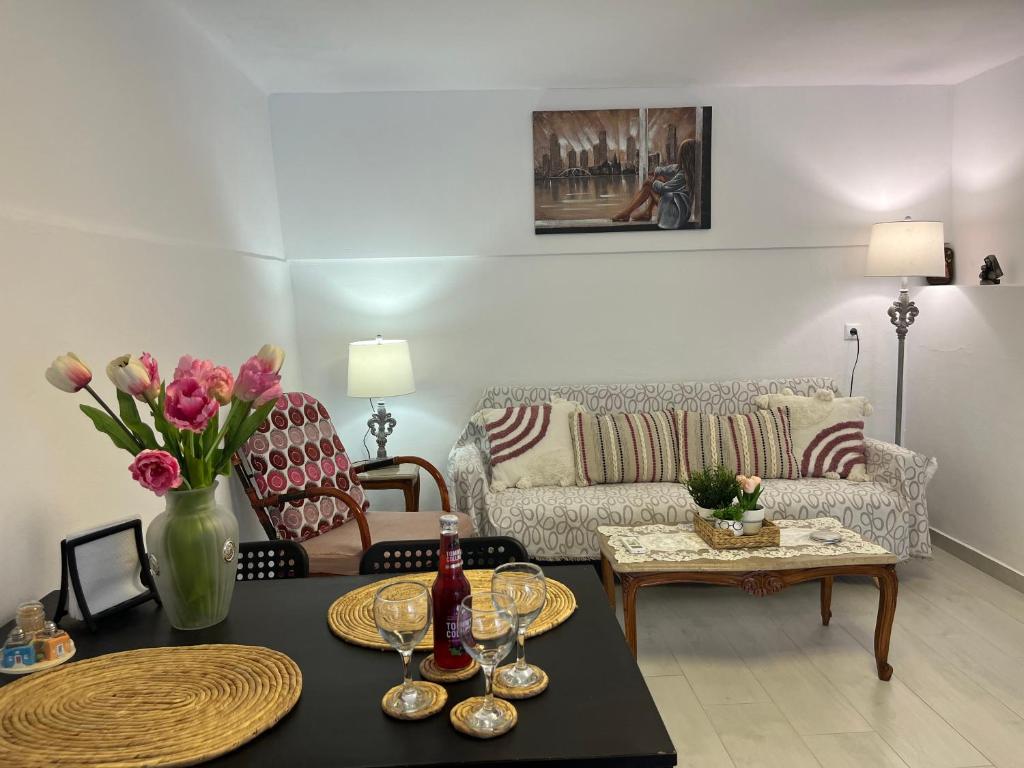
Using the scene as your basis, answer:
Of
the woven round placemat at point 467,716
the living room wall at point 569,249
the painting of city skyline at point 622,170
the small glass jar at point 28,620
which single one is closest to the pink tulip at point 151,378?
the small glass jar at point 28,620

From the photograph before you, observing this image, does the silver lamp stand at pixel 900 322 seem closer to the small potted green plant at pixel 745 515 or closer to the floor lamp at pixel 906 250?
the floor lamp at pixel 906 250

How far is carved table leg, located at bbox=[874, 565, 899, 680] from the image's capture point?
2.68 metres

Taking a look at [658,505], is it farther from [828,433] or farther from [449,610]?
[449,610]

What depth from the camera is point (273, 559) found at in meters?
2.08

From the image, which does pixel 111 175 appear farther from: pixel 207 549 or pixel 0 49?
pixel 207 549

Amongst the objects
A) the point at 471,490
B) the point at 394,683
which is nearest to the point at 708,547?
the point at 471,490

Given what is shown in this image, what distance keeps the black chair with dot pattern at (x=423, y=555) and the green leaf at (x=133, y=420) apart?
634 millimetres

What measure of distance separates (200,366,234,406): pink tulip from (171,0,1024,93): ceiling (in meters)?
1.87

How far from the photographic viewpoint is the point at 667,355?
4.27 m

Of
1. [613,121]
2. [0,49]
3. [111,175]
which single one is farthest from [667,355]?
[0,49]

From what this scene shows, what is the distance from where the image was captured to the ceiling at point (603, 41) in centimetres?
289

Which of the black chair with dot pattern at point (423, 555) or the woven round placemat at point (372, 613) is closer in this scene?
the woven round placemat at point (372, 613)

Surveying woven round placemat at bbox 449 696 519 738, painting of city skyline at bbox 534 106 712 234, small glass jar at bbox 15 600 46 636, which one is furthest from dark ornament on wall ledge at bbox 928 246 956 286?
small glass jar at bbox 15 600 46 636

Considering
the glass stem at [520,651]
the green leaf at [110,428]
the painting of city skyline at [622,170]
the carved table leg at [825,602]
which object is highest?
the painting of city skyline at [622,170]
